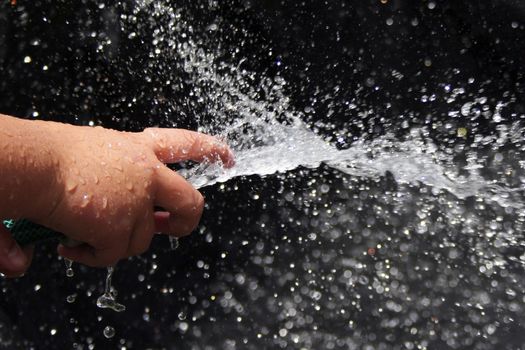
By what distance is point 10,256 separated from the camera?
562 mm

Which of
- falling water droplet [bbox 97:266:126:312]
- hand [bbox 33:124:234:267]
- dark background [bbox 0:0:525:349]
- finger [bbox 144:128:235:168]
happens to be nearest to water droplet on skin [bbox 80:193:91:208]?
hand [bbox 33:124:234:267]

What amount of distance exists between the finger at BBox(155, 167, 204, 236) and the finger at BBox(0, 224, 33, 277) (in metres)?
0.13

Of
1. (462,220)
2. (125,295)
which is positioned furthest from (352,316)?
(125,295)

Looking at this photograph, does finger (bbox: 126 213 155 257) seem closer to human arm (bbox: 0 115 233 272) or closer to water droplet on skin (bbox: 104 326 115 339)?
human arm (bbox: 0 115 233 272)

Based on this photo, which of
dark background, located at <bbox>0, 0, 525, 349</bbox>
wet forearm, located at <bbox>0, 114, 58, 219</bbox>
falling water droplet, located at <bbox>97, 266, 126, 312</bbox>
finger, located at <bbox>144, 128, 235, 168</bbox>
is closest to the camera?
wet forearm, located at <bbox>0, 114, 58, 219</bbox>

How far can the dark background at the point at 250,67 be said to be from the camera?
0.91 m

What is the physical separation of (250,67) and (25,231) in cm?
56

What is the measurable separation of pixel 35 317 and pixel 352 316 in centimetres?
45

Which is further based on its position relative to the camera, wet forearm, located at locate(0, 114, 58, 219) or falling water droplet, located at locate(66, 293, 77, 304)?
falling water droplet, located at locate(66, 293, 77, 304)

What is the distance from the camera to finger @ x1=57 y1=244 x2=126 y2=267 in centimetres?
60

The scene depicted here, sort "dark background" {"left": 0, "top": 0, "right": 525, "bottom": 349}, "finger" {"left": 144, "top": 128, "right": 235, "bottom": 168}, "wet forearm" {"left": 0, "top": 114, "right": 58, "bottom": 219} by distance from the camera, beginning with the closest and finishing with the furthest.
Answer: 1. "wet forearm" {"left": 0, "top": 114, "right": 58, "bottom": 219}
2. "finger" {"left": 144, "top": 128, "right": 235, "bottom": 168}
3. "dark background" {"left": 0, "top": 0, "right": 525, "bottom": 349}

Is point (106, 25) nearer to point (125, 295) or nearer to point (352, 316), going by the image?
point (125, 295)

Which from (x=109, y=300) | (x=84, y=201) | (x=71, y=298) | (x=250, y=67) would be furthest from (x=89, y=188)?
(x=250, y=67)

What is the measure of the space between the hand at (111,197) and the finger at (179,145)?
0.02 m
